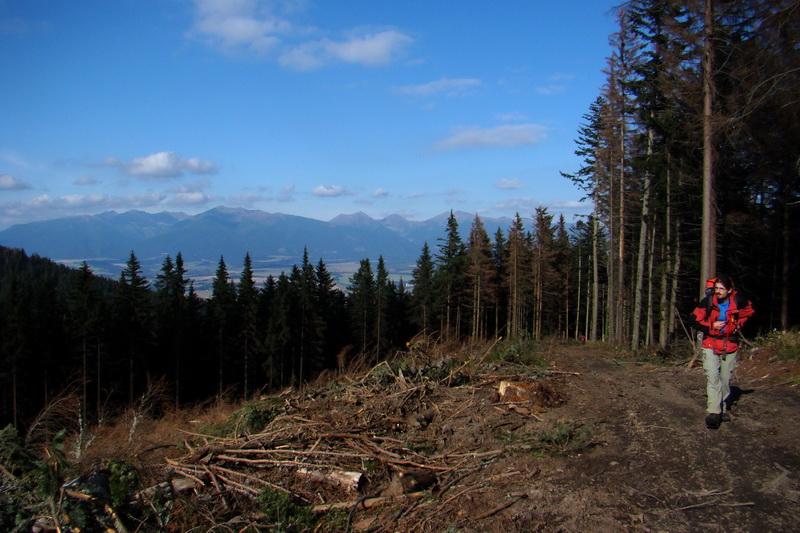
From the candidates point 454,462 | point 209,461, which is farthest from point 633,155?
point 209,461

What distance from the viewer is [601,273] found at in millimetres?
42469

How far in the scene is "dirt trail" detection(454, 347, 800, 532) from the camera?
12.0ft

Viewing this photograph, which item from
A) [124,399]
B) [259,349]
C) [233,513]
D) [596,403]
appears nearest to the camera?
[233,513]

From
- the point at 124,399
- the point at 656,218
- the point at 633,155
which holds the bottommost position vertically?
the point at 124,399

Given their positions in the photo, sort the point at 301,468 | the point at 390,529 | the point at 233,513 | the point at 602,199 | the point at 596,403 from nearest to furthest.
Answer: the point at 390,529, the point at 233,513, the point at 301,468, the point at 596,403, the point at 602,199

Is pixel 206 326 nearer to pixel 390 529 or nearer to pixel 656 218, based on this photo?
pixel 656 218

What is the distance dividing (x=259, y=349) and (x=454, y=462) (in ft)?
122

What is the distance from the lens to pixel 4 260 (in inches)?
4075

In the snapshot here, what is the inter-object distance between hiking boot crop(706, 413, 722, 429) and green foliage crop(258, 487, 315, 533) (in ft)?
16.3

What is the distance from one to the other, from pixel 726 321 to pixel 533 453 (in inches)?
127

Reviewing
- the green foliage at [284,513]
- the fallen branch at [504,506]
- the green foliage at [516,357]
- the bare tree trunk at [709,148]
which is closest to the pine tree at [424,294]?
the bare tree trunk at [709,148]

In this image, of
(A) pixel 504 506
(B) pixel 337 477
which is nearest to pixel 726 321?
(A) pixel 504 506

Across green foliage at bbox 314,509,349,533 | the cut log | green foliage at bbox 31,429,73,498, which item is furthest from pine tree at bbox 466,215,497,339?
green foliage at bbox 31,429,73,498

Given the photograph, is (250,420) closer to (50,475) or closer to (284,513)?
(284,513)
